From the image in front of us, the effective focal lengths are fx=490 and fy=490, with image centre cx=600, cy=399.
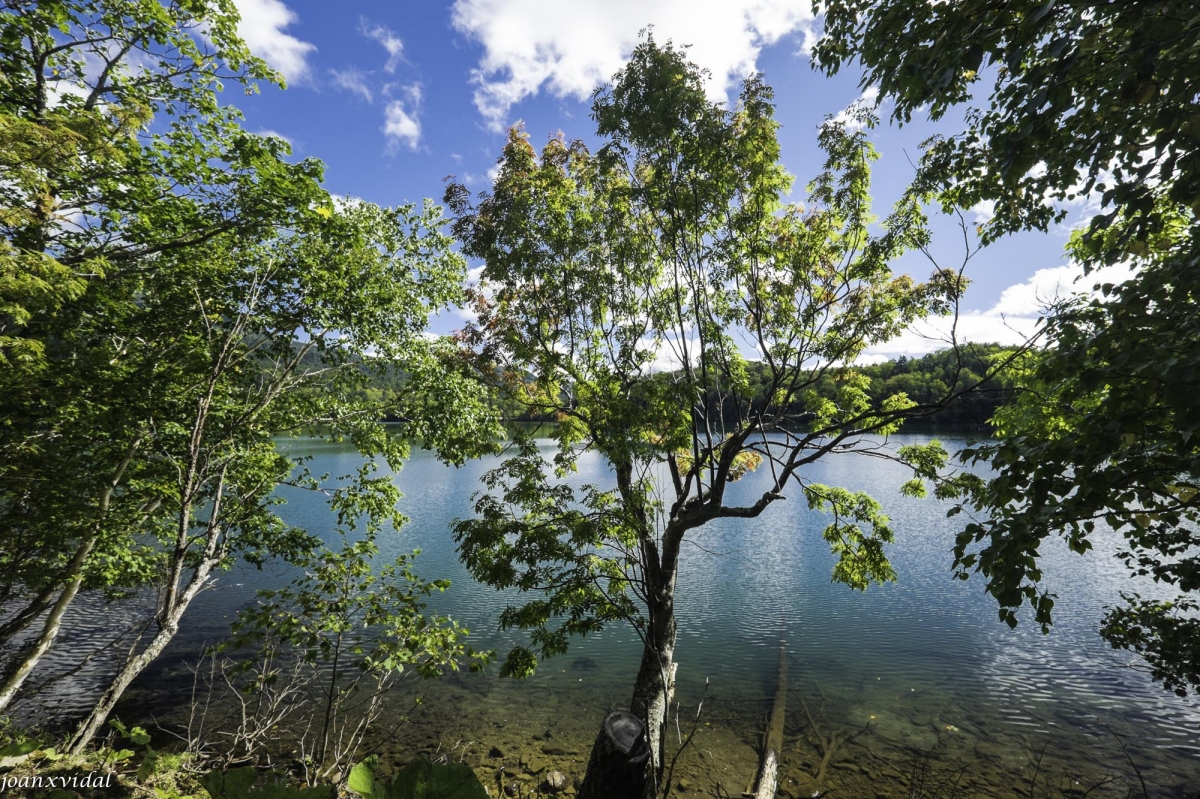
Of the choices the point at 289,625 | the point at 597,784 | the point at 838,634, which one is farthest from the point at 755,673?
the point at 289,625

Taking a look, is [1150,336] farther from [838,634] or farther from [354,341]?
[838,634]

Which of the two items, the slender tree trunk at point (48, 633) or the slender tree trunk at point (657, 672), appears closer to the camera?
the slender tree trunk at point (48, 633)

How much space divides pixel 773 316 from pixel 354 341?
316 inches

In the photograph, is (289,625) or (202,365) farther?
(202,365)

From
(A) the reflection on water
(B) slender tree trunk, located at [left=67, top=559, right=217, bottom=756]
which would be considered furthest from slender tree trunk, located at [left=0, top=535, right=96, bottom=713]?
(A) the reflection on water

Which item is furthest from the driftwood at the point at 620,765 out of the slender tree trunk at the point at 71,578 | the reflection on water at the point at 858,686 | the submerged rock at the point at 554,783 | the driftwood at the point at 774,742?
the slender tree trunk at the point at 71,578

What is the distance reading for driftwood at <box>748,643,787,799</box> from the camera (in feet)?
26.3

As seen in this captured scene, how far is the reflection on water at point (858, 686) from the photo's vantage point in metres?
9.10

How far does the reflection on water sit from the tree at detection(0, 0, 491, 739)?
6.88ft

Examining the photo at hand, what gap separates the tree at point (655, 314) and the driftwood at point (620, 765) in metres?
3.15

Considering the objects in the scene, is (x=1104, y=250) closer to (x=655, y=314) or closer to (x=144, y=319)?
(x=655, y=314)

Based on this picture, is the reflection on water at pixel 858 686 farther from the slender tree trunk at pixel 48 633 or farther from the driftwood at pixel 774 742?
the slender tree trunk at pixel 48 633

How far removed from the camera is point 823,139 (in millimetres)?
7680

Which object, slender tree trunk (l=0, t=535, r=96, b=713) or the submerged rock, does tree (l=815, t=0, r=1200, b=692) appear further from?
slender tree trunk (l=0, t=535, r=96, b=713)
